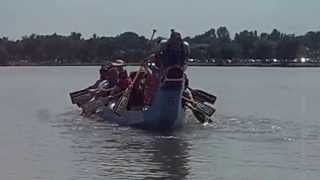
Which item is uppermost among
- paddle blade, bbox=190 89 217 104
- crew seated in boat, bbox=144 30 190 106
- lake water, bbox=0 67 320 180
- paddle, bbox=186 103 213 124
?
crew seated in boat, bbox=144 30 190 106

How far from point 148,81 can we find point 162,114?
2.58 metres

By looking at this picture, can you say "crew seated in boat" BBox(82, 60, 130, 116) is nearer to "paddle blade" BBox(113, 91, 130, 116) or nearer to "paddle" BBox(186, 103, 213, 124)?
"paddle blade" BBox(113, 91, 130, 116)

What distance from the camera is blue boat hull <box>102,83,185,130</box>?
98.2 ft

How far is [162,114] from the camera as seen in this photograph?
101 feet

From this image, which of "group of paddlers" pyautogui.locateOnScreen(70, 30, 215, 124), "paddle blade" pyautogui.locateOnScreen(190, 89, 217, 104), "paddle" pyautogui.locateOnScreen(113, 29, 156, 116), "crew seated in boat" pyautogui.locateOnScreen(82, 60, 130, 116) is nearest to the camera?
"group of paddlers" pyautogui.locateOnScreen(70, 30, 215, 124)

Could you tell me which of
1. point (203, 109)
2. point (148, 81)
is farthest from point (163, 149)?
point (203, 109)

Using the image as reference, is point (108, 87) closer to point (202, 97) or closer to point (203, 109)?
point (202, 97)

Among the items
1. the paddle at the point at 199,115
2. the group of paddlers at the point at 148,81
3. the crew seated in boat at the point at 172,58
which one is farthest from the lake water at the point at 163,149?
the crew seated in boat at the point at 172,58

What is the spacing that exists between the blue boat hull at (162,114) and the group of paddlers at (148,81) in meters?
0.33

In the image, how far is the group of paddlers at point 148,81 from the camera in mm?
29484

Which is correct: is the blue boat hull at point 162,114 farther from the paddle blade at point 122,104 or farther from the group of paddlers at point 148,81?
the group of paddlers at point 148,81

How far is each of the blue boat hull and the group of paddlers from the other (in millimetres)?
327

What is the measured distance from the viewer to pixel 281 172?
23.0 metres

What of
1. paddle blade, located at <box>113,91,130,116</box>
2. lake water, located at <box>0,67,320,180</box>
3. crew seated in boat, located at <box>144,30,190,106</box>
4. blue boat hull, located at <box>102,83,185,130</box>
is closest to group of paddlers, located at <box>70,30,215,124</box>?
crew seated in boat, located at <box>144,30,190,106</box>
